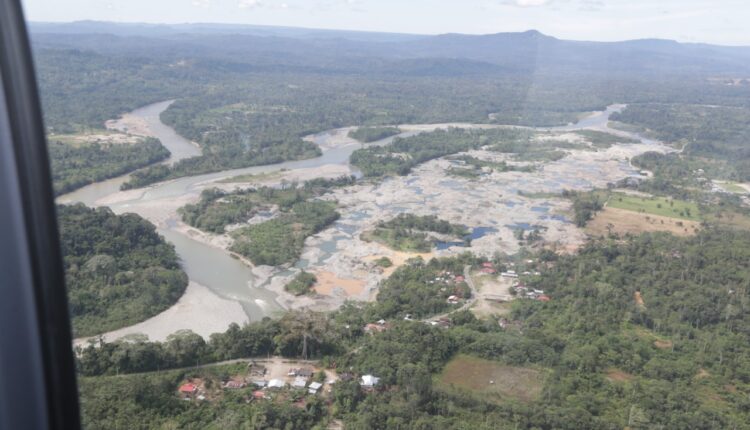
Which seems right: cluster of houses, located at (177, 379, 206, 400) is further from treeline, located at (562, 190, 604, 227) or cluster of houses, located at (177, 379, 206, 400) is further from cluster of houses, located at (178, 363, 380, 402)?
treeline, located at (562, 190, 604, 227)

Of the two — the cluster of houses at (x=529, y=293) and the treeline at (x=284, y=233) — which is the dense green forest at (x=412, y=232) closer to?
the treeline at (x=284, y=233)

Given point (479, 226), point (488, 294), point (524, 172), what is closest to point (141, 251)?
point (488, 294)

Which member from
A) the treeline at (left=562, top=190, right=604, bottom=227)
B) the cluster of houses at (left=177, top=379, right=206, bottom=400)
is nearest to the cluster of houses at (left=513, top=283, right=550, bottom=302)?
the treeline at (left=562, top=190, right=604, bottom=227)

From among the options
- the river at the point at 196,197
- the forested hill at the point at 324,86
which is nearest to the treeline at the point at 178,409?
the river at the point at 196,197

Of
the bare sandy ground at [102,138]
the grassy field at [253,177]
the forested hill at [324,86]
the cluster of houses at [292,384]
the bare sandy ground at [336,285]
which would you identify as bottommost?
the bare sandy ground at [336,285]

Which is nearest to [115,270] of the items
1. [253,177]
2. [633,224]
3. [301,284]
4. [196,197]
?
[301,284]

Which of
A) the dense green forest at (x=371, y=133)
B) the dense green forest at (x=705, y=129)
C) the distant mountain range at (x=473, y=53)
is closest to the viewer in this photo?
the dense green forest at (x=705, y=129)
